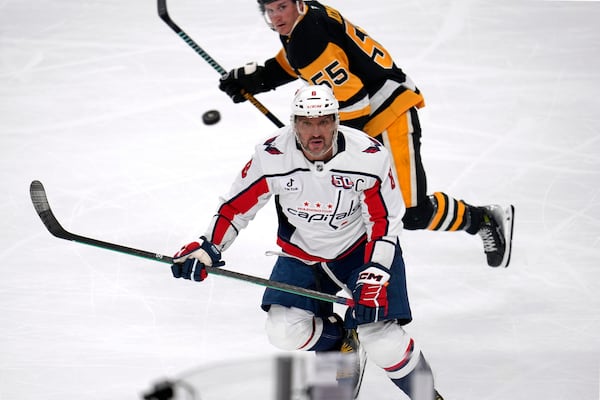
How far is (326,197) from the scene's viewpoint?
2.73 metres

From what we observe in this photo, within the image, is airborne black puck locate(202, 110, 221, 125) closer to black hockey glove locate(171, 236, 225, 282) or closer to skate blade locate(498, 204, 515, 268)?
skate blade locate(498, 204, 515, 268)

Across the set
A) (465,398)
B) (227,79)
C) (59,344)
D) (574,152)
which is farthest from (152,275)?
(574,152)

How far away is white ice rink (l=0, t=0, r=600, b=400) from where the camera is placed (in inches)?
Result: 127

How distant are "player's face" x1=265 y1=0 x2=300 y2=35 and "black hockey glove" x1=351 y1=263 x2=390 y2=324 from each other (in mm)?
977

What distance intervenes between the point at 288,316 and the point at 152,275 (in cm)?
118

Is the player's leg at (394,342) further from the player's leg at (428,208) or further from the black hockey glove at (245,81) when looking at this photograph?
the black hockey glove at (245,81)

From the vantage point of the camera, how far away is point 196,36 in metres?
5.94

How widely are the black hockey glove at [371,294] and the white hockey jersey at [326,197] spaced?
5 centimetres

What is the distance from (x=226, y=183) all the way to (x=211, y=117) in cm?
62

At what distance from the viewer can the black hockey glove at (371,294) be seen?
8.51 ft

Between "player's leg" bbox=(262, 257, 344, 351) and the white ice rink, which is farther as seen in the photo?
the white ice rink

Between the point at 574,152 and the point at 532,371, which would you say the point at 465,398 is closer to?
the point at 532,371

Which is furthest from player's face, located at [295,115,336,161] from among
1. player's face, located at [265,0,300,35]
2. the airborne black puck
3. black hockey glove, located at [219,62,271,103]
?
the airborne black puck

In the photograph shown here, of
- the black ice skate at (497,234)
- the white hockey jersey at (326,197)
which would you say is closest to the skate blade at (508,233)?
the black ice skate at (497,234)
